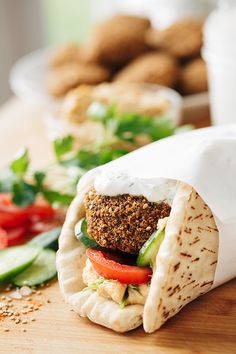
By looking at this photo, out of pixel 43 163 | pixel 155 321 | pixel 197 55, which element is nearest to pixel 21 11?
pixel 197 55

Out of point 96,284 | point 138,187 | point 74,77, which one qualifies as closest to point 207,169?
point 138,187

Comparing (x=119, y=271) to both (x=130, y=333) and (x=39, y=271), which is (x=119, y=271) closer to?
(x=130, y=333)

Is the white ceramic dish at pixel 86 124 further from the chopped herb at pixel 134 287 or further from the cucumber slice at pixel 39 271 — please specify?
the chopped herb at pixel 134 287

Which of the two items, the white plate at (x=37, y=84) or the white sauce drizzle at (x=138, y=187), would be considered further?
the white plate at (x=37, y=84)

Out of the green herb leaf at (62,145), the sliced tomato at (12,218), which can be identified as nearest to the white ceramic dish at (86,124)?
the green herb leaf at (62,145)

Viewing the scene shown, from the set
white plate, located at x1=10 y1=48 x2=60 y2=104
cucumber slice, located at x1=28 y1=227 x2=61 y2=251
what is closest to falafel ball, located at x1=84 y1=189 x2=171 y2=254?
cucumber slice, located at x1=28 y1=227 x2=61 y2=251
